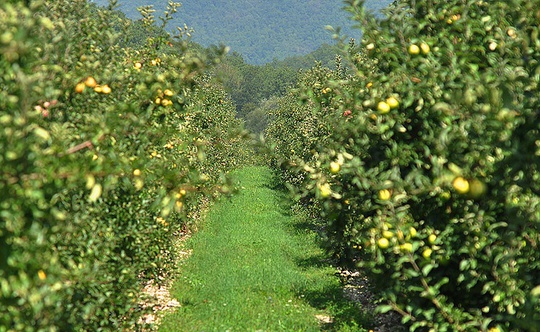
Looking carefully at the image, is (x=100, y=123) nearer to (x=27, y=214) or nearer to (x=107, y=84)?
(x=27, y=214)

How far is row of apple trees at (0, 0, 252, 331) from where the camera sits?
10.1ft

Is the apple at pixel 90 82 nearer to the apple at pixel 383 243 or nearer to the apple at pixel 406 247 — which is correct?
the apple at pixel 383 243

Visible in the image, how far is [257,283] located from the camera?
12.0 metres

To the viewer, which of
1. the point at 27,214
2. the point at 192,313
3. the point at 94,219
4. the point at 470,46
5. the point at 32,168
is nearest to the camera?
the point at 32,168

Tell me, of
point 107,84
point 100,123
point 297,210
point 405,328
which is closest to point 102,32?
point 107,84

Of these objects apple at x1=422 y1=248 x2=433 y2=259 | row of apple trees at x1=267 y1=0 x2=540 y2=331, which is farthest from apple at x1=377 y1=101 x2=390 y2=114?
apple at x1=422 y1=248 x2=433 y2=259

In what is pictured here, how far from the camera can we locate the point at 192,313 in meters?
10.0

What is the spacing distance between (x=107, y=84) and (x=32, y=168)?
257 cm

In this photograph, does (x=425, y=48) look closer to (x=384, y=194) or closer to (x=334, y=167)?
(x=334, y=167)

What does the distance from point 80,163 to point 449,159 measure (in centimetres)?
265

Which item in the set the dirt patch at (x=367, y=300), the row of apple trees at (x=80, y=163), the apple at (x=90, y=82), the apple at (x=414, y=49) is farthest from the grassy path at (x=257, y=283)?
the apple at (x=414, y=49)

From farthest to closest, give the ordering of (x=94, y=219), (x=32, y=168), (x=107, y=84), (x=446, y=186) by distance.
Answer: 1. (x=94, y=219)
2. (x=107, y=84)
3. (x=446, y=186)
4. (x=32, y=168)

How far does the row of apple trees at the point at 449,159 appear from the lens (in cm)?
411

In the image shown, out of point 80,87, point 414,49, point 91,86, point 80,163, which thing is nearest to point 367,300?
point 414,49
